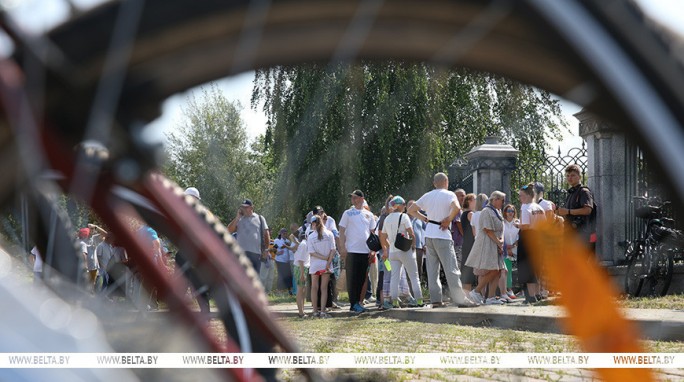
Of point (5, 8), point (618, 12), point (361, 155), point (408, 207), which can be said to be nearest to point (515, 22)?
point (618, 12)

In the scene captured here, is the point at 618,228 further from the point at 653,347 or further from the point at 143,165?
the point at 143,165

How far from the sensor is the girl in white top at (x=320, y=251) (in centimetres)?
104

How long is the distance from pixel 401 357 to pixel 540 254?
267mm

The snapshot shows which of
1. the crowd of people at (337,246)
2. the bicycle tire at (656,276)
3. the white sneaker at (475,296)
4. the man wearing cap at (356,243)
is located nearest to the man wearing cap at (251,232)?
the crowd of people at (337,246)

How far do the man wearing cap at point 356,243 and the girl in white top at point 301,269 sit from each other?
0.18 feet

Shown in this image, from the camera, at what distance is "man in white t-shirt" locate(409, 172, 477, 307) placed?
3.78 ft

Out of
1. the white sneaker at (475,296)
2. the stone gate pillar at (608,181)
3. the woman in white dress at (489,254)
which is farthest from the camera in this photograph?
the white sneaker at (475,296)

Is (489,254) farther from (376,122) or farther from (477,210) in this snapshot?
(376,122)

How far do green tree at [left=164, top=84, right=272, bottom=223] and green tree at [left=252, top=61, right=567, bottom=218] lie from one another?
31 millimetres

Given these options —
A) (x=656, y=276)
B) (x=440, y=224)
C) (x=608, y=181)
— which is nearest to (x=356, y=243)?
(x=608, y=181)

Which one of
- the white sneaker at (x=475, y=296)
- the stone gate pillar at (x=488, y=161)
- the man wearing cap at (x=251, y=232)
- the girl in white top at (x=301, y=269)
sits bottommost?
the white sneaker at (x=475, y=296)

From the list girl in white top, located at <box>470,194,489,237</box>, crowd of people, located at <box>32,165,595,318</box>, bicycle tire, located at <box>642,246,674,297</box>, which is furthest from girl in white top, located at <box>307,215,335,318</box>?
bicycle tire, located at <box>642,246,674,297</box>

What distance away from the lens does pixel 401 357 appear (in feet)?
3.89

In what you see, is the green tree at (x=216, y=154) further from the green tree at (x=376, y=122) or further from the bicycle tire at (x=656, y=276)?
the bicycle tire at (x=656, y=276)
